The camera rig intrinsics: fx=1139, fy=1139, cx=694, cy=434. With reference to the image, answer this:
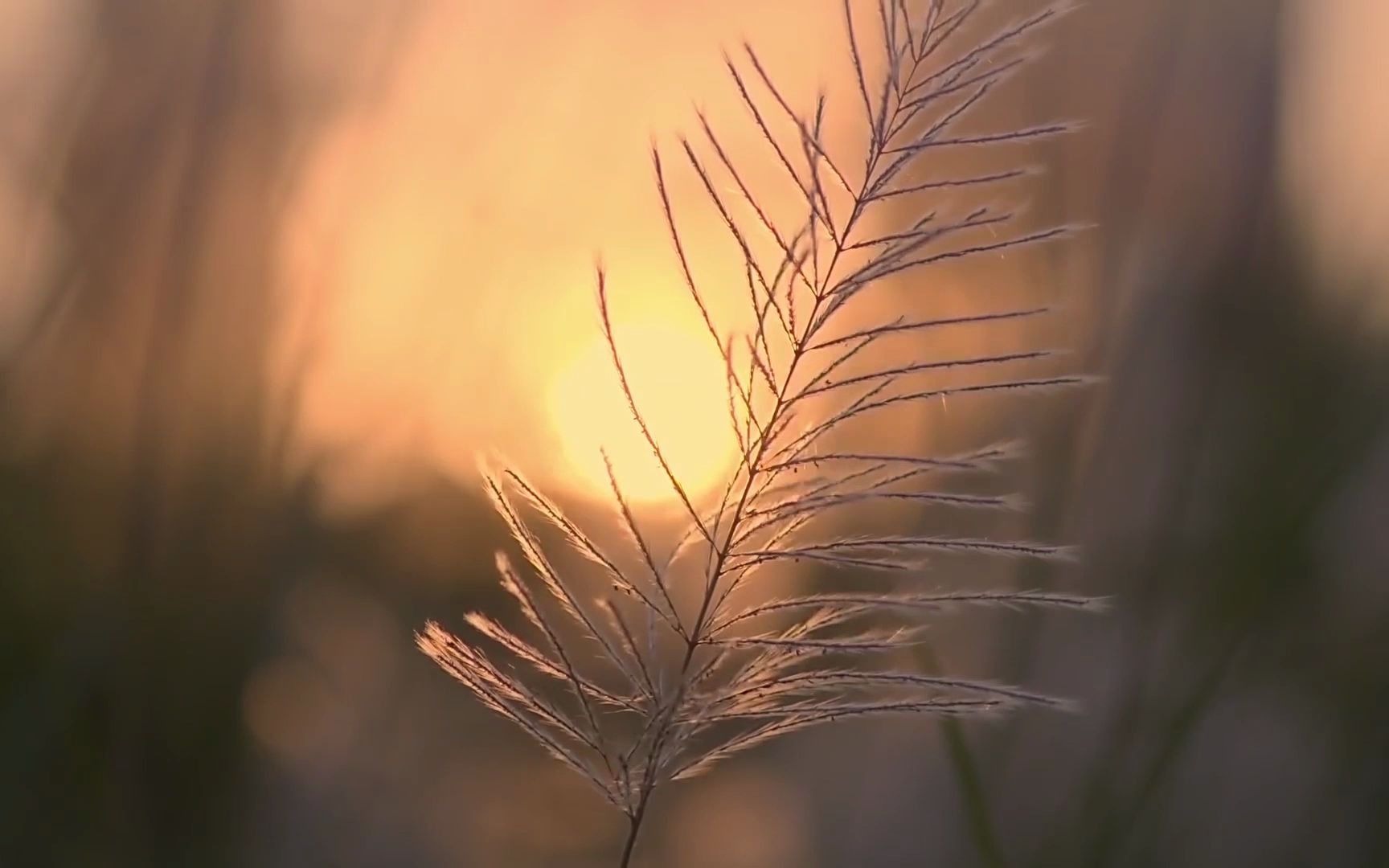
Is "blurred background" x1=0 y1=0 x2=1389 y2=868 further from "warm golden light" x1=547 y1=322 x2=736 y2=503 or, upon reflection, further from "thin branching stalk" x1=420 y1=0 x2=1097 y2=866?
"thin branching stalk" x1=420 y1=0 x2=1097 y2=866

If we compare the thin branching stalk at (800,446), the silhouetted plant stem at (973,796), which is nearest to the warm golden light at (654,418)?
the thin branching stalk at (800,446)

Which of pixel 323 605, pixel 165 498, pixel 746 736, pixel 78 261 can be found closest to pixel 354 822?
pixel 323 605

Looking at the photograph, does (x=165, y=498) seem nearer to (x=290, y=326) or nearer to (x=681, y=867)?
(x=290, y=326)

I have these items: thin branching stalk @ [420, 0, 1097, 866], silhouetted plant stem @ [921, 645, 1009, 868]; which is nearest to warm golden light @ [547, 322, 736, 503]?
thin branching stalk @ [420, 0, 1097, 866]

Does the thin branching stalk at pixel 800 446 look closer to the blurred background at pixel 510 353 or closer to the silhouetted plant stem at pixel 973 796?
the silhouetted plant stem at pixel 973 796

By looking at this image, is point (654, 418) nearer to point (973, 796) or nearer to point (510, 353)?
point (973, 796)
